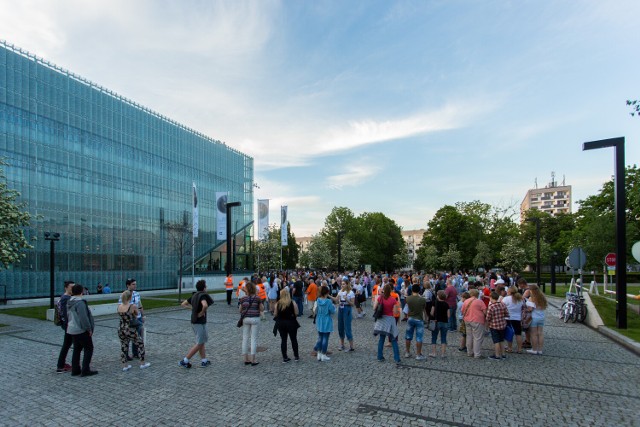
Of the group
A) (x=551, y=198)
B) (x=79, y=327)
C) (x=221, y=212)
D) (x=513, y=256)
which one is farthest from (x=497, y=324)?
(x=551, y=198)

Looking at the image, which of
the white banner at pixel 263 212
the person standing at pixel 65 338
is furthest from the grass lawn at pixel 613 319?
the white banner at pixel 263 212

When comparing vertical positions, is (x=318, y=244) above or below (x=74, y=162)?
below

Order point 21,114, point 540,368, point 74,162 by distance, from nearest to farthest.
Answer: point 540,368
point 21,114
point 74,162

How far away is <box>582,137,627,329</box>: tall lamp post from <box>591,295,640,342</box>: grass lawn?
0.49m

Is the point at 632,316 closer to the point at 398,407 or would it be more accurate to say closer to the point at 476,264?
the point at 398,407

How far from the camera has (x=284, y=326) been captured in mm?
8844

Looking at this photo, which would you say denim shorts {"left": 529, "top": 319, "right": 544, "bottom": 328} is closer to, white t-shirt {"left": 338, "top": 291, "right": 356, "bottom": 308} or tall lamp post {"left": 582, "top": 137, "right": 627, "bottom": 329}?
white t-shirt {"left": 338, "top": 291, "right": 356, "bottom": 308}

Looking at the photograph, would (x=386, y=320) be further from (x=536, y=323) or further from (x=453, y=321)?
(x=453, y=321)

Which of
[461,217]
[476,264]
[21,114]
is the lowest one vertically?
[476,264]

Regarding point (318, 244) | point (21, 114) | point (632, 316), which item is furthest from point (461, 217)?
point (21, 114)

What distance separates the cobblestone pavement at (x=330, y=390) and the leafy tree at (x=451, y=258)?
5058 cm

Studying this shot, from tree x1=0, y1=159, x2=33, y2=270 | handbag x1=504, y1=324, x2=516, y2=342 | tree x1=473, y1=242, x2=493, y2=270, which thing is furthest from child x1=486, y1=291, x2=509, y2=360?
tree x1=473, y1=242, x2=493, y2=270

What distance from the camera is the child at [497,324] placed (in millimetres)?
9180

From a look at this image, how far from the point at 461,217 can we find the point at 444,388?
6200 centimetres
